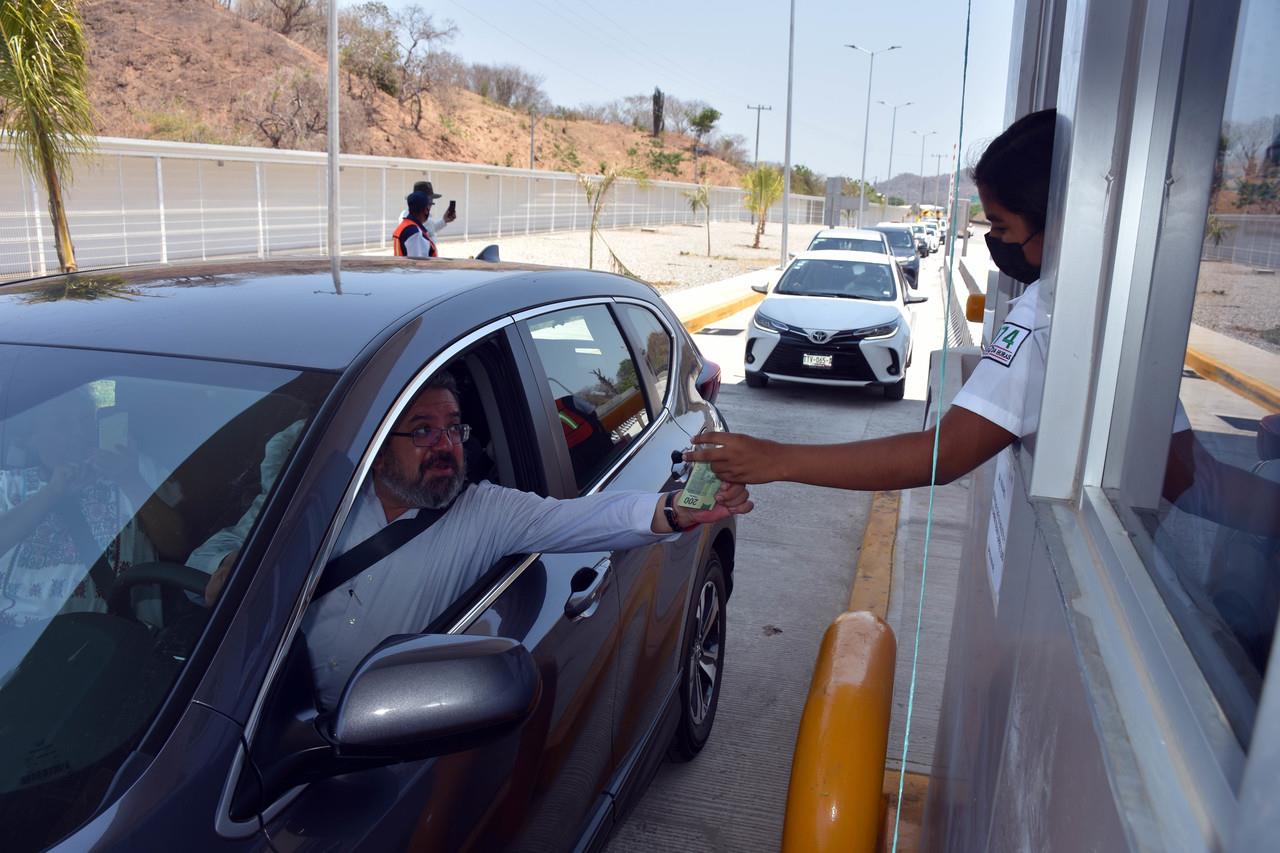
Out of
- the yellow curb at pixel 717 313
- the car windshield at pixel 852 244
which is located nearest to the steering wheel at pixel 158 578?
the yellow curb at pixel 717 313

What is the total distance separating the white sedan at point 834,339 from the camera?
1085 centimetres

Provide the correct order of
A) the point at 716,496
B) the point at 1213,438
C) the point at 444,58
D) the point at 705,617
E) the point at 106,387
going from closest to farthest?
the point at 1213,438, the point at 106,387, the point at 716,496, the point at 705,617, the point at 444,58

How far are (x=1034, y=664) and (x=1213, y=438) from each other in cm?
42

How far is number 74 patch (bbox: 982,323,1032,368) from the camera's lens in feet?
6.16

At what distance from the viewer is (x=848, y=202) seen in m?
38.6

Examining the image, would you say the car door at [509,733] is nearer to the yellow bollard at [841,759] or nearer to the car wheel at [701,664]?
the yellow bollard at [841,759]

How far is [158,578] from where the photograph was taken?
179 centimetres

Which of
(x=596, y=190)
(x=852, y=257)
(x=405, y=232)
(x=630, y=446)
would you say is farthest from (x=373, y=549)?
(x=596, y=190)

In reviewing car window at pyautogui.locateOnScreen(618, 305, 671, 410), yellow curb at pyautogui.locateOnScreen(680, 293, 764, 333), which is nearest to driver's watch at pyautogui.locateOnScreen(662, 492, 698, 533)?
car window at pyautogui.locateOnScreen(618, 305, 671, 410)

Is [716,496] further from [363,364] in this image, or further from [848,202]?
[848,202]

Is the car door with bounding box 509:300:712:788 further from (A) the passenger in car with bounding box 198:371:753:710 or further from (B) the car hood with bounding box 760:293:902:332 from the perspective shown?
(B) the car hood with bounding box 760:293:902:332

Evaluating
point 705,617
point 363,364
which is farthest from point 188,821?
point 705,617

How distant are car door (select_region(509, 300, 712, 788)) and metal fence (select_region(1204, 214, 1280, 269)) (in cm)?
179

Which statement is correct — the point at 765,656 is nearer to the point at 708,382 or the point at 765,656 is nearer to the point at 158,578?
the point at 708,382
